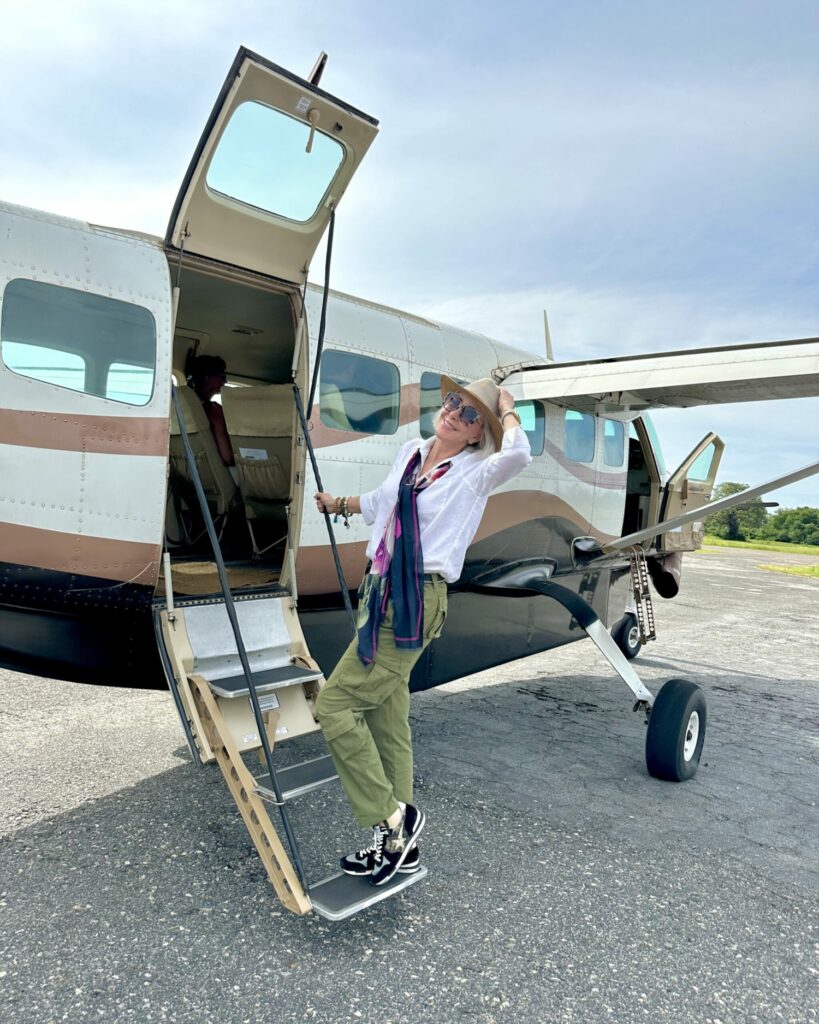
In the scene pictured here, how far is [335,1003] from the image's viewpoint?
2549mm

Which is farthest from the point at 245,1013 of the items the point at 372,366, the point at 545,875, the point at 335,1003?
the point at 372,366

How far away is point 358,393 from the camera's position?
4637 mm

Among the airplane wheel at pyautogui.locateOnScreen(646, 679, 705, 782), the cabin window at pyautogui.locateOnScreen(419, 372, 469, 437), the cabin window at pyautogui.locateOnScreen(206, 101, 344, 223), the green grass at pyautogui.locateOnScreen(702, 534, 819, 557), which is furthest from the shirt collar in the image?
the green grass at pyautogui.locateOnScreen(702, 534, 819, 557)

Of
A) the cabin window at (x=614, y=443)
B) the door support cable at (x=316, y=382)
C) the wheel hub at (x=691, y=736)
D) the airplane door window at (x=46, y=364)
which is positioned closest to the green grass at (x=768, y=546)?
the cabin window at (x=614, y=443)

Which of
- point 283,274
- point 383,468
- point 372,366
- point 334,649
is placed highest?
point 283,274

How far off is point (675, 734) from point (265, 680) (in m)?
2.77

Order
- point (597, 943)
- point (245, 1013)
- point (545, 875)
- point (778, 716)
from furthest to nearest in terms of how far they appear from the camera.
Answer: point (778, 716) < point (545, 875) < point (597, 943) < point (245, 1013)

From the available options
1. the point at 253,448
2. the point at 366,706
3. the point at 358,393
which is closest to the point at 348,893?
the point at 366,706

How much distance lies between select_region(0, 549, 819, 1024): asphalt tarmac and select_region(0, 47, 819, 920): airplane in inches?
11.0

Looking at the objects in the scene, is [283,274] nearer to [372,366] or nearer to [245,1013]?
[372,366]

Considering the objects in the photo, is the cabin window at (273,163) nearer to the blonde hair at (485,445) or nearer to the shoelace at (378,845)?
the blonde hair at (485,445)

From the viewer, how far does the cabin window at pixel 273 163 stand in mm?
3539

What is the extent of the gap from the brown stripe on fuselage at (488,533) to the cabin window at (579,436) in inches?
18.6

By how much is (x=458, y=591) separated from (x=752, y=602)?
42.5ft
